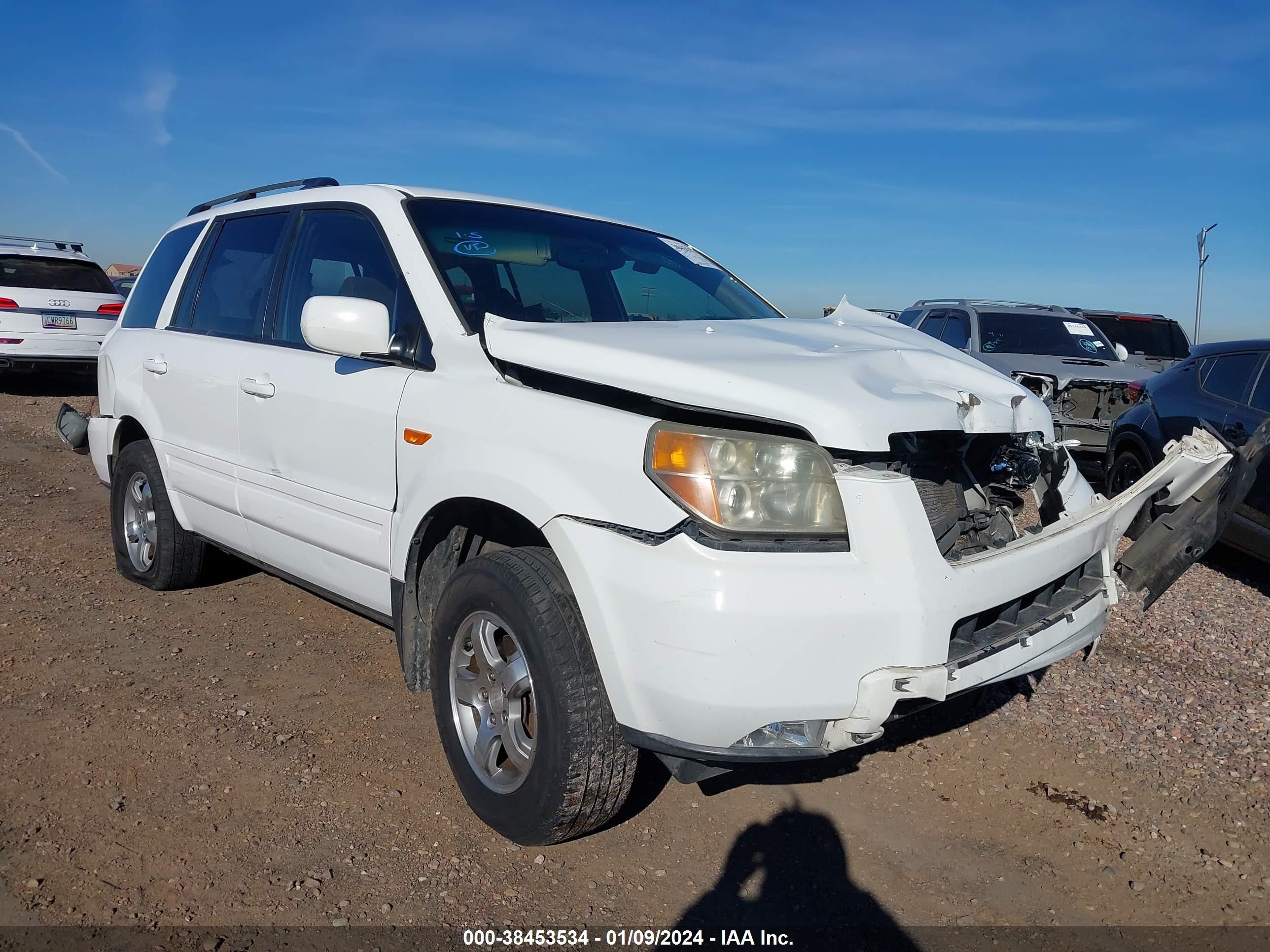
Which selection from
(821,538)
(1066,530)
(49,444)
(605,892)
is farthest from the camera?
(49,444)

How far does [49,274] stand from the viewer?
1166 centimetres

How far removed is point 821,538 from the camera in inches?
95.0

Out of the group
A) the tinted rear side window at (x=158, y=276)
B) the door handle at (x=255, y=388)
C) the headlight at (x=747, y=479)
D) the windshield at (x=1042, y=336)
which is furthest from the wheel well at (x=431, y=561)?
the windshield at (x=1042, y=336)

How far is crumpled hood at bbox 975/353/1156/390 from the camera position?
365 inches

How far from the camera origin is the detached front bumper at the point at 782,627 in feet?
7.50

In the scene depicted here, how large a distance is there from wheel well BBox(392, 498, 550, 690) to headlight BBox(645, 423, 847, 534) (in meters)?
0.80

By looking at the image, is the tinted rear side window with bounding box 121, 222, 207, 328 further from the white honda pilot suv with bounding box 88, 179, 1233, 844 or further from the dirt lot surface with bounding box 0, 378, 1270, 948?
the dirt lot surface with bounding box 0, 378, 1270, 948

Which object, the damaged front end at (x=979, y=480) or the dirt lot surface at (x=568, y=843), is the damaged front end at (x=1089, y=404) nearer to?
the dirt lot surface at (x=568, y=843)

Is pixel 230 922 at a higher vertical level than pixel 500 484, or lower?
lower

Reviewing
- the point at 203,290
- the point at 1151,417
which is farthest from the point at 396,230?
the point at 1151,417

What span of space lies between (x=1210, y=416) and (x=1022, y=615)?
4.28 meters

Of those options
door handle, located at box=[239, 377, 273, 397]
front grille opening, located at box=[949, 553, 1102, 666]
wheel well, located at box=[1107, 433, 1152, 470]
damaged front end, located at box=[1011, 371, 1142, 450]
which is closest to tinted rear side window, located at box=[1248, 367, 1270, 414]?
wheel well, located at box=[1107, 433, 1152, 470]

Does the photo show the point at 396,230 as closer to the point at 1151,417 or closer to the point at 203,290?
the point at 203,290

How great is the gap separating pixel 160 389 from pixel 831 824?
11.5ft
